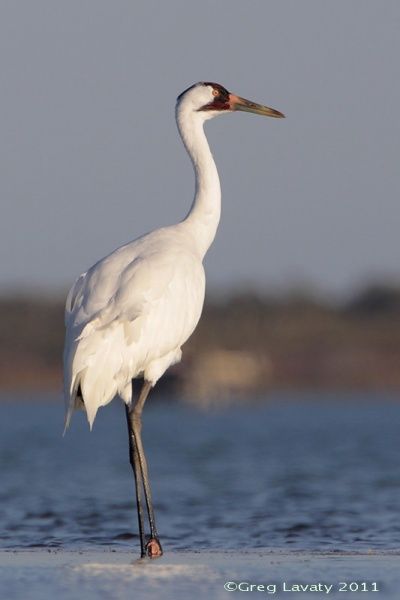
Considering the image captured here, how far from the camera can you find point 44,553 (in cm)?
1441

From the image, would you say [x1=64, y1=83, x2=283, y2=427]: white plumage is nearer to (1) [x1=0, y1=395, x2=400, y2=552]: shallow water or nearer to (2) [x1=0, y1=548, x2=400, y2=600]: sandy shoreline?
(2) [x1=0, y1=548, x2=400, y2=600]: sandy shoreline

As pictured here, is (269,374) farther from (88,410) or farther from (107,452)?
(88,410)

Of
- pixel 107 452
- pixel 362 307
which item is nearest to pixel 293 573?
pixel 107 452

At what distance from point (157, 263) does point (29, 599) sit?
336 centimetres

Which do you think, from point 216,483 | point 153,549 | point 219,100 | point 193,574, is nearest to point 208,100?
point 219,100

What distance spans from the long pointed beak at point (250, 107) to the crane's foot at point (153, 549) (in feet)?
12.8

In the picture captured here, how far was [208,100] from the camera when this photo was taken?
51.3 ft

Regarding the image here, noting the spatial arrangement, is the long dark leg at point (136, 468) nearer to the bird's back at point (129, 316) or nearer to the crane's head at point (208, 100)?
the bird's back at point (129, 316)

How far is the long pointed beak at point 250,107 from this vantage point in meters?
15.8

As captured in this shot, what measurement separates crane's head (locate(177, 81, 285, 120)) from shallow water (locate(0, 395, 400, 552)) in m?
3.62

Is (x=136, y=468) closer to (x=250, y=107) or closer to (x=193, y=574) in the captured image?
(x=193, y=574)

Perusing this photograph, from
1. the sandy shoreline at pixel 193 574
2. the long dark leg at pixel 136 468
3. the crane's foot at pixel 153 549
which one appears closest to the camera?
the sandy shoreline at pixel 193 574

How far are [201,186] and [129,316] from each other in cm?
192

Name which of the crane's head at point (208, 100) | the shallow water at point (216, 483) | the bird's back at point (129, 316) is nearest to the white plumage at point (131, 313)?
the bird's back at point (129, 316)
